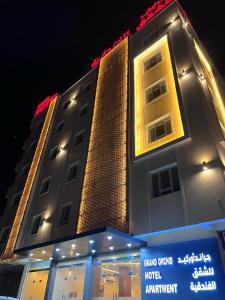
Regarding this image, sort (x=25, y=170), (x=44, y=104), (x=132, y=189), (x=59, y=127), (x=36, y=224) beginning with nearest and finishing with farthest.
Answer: (x=132, y=189) < (x=36, y=224) < (x=59, y=127) < (x=25, y=170) < (x=44, y=104)

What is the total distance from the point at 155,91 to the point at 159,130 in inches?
143

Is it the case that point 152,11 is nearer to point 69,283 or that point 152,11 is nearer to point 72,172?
point 72,172

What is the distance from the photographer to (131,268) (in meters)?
12.3

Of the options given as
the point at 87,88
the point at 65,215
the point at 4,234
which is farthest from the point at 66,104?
the point at 4,234

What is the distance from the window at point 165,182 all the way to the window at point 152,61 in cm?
971

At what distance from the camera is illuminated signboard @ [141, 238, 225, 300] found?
9.23 m

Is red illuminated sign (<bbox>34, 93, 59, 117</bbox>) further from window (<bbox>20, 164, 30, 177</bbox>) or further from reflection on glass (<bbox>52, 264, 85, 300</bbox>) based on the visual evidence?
reflection on glass (<bbox>52, 264, 85, 300</bbox>)

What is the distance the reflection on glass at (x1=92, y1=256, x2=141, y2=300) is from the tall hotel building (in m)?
0.05

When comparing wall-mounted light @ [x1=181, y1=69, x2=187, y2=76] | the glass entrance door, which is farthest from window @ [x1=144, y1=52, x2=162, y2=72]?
the glass entrance door

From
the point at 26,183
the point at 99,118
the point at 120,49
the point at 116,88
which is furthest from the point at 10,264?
the point at 120,49

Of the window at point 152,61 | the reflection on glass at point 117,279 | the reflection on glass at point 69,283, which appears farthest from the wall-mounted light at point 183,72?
the reflection on glass at point 69,283

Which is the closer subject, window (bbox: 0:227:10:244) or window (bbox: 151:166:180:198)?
window (bbox: 151:166:180:198)

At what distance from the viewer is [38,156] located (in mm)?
23656

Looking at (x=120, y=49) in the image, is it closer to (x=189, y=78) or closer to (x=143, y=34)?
(x=143, y=34)
